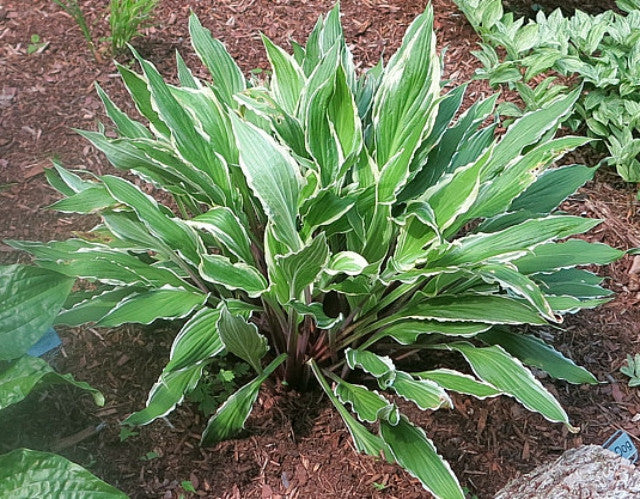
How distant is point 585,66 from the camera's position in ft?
9.60

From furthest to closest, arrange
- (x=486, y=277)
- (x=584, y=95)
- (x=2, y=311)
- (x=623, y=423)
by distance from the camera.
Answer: (x=584, y=95)
(x=623, y=423)
(x=486, y=277)
(x=2, y=311)

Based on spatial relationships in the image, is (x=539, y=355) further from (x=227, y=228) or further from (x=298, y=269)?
(x=227, y=228)

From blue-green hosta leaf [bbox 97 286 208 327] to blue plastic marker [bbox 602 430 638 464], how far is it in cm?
136

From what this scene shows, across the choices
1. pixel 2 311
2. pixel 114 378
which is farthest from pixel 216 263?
pixel 114 378

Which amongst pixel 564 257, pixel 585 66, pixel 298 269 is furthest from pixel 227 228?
pixel 585 66

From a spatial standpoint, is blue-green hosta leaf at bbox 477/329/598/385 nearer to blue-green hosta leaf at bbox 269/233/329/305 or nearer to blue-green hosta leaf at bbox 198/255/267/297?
blue-green hosta leaf at bbox 269/233/329/305

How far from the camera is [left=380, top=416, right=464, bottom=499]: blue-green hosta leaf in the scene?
1798 mm

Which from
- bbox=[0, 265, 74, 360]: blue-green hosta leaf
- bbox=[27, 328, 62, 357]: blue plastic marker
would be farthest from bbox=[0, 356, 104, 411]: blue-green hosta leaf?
bbox=[27, 328, 62, 357]: blue plastic marker

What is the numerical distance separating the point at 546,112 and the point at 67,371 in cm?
172

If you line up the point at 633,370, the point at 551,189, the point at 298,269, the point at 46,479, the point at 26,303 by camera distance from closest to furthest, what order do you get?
the point at 46,479 < the point at 26,303 < the point at 298,269 < the point at 551,189 < the point at 633,370

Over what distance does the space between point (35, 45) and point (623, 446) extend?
2931 mm

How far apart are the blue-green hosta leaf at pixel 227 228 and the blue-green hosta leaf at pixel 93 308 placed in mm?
334

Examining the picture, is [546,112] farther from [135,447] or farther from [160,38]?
[160,38]

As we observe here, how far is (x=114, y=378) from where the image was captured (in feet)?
7.29
